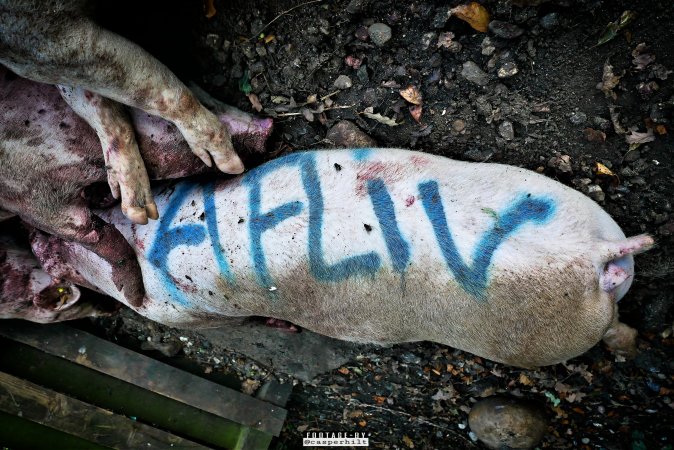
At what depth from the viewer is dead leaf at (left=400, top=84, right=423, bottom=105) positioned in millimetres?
2502

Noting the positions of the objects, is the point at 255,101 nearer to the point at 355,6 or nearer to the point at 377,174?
the point at 355,6

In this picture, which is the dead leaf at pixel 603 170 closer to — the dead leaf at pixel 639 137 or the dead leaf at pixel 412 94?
the dead leaf at pixel 639 137

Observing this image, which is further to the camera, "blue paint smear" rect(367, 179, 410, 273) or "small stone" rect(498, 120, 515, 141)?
"small stone" rect(498, 120, 515, 141)

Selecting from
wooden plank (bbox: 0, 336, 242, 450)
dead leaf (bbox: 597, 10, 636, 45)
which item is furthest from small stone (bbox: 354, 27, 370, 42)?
wooden plank (bbox: 0, 336, 242, 450)

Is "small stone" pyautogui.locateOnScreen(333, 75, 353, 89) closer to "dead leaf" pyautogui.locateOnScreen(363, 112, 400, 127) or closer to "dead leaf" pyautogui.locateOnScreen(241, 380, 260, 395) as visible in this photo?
"dead leaf" pyautogui.locateOnScreen(363, 112, 400, 127)

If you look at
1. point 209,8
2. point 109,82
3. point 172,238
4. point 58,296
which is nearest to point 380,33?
point 209,8

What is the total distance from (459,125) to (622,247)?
0.98 meters

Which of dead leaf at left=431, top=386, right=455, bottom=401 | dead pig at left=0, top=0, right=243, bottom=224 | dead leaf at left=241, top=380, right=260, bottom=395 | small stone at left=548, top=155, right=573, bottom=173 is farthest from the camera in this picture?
dead leaf at left=241, top=380, right=260, bottom=395

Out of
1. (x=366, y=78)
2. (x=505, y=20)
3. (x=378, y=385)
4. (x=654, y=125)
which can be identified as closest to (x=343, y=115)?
(x=366, y=78)

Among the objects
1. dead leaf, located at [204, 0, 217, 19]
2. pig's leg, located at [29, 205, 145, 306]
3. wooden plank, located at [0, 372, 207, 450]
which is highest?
dead leaf, located at [204, 0, 217, 19]

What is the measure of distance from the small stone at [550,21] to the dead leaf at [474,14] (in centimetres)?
23

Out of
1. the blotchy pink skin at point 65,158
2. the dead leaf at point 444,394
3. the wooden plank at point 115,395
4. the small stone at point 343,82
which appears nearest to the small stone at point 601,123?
the small stone at point 343,82

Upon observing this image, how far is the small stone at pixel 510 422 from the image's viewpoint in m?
3.11

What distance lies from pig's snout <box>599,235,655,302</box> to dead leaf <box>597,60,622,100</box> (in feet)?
2.46
